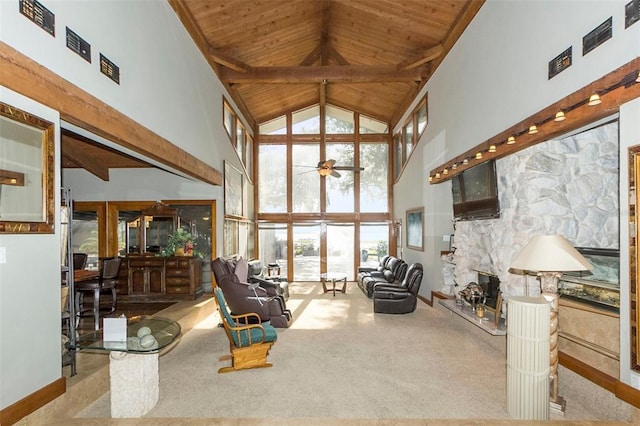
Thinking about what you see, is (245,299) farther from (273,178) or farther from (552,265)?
(273,178)

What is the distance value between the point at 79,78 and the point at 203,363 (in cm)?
341

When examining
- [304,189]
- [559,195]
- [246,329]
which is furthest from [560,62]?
[304,189]

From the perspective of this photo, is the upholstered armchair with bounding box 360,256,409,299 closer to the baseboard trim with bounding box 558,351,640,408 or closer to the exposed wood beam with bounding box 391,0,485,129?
the exposed wood beam with bounding box 391,0,485,129

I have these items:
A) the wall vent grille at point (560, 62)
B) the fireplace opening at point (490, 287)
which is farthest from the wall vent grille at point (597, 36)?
the fireplace opening at point (490, 287)

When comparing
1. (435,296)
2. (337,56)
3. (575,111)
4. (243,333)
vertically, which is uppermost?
(337,56)

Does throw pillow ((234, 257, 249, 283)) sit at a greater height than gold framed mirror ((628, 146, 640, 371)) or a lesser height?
lesser

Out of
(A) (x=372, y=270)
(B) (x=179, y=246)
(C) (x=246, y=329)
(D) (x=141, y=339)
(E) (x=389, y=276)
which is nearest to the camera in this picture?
(D) (x=141, y=339)

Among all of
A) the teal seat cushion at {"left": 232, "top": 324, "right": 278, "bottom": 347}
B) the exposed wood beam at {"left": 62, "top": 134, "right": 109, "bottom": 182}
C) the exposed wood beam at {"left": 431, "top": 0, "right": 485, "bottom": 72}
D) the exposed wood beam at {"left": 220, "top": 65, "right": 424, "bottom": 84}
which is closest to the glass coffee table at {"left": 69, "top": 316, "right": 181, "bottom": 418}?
the teal seat cushion at {"left": 232, "top": 324, "right": 278, "bottom": 347}

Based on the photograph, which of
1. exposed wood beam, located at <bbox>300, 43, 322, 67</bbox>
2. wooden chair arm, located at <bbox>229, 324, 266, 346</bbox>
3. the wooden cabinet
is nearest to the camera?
wooden chair arm, located at <bbox>229, 324, 266, 346</bbox>

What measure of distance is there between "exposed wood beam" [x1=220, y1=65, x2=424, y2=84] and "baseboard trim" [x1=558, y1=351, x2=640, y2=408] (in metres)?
6.36

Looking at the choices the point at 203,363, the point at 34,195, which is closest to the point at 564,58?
the point at 34,195

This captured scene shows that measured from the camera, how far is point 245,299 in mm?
5688

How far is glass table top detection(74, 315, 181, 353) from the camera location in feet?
10.4

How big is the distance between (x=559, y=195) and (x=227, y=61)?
20.8ft
